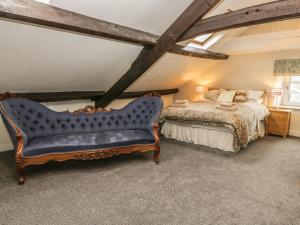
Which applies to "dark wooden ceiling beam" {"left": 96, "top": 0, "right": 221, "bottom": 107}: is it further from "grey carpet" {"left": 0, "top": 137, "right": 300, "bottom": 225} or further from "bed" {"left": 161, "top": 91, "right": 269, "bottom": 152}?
"grey carpet" {"left": 0, "top": 137, "right": 300, "bottom": 225}

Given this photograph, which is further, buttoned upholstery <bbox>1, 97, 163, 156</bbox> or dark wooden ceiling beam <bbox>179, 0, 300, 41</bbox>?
buttoned upholstery <bbox>1, 97, 163, 156</bbox>

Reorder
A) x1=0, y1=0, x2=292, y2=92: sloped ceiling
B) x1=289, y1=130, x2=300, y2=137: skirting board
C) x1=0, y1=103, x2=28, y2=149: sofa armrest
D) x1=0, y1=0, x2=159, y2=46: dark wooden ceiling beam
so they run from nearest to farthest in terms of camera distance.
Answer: x1=0, y1=0, x2=159, y2=46: dark wooden ceiling beam, x1=0, y1=0, x2=292, y2=92: sloped ceiling, x1=0, y1=103, x2=28, y2=149: sofa armrest, x1=289, y1=130, x2=300, y2=137: skirting board

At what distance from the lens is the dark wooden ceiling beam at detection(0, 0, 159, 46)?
1.82 metres

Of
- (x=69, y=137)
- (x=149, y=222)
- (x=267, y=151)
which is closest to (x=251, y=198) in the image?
(x=149, y=222)

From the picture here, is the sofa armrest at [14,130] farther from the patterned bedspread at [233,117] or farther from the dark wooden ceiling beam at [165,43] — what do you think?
the patterned bedspread at [233,117]

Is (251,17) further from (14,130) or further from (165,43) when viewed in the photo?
(14,130)

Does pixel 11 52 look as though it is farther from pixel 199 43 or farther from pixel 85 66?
pixel 199 43

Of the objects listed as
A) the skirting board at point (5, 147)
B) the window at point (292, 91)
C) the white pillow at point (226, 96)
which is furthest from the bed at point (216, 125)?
the skirting board at point (5, 147)

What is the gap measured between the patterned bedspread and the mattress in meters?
0.11

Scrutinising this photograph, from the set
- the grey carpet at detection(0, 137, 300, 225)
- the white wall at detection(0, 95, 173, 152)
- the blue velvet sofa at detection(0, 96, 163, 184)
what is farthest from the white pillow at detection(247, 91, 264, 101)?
the white wall at detection(0, 95, 173, 152)

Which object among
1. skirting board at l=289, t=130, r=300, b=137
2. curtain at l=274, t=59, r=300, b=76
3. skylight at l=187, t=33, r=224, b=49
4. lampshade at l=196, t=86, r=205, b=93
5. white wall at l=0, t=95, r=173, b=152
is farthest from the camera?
lampshade at l=196, t=86, r=205, b=93

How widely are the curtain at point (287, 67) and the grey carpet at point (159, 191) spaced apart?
193 cm

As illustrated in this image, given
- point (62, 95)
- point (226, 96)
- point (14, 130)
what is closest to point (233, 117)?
point (226, 96)

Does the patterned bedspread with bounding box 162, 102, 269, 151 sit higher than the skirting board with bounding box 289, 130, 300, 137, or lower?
higher
